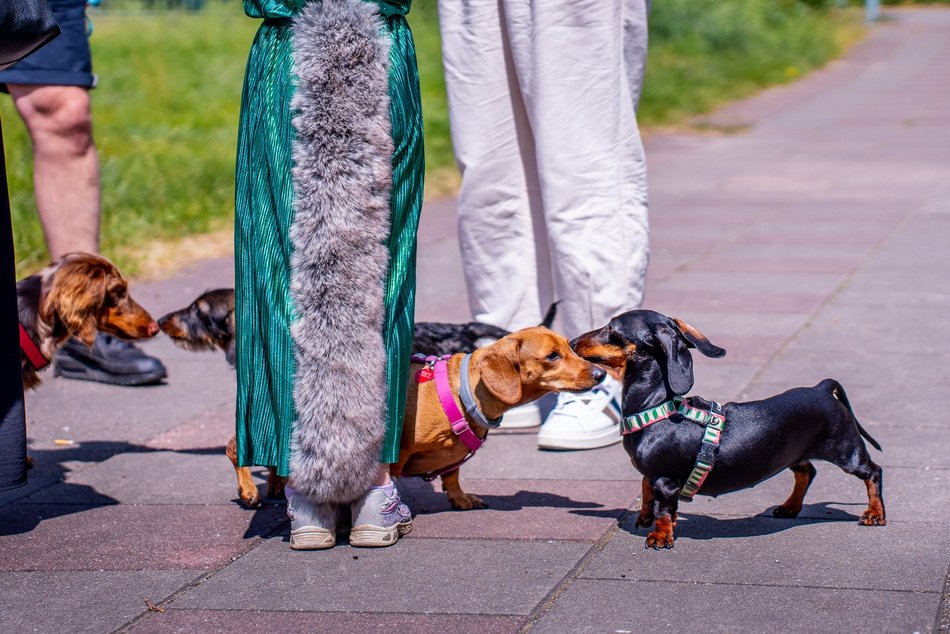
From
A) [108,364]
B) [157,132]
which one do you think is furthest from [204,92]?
[108,364]

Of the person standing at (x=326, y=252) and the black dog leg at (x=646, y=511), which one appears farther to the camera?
the black dog leg at (x=646, y=511)

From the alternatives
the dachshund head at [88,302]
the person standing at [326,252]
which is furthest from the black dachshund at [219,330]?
the person standing at [326,252]

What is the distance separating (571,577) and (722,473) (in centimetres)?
48

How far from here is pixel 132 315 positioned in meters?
4.41

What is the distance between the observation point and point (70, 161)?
531cm

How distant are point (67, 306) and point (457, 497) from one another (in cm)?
143

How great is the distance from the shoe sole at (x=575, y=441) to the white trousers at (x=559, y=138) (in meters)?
0.37

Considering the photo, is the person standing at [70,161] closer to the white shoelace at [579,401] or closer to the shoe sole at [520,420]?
the shoe sole at [520,420]

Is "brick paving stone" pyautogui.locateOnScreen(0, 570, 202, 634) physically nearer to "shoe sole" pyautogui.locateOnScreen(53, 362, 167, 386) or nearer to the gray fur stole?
the gray fur stole

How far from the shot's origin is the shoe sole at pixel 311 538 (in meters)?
3.39

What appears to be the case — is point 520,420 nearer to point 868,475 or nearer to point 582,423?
point 582,423

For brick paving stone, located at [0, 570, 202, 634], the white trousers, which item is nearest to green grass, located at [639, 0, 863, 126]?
the white trousers

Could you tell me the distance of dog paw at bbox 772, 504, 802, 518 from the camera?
3.59 metres

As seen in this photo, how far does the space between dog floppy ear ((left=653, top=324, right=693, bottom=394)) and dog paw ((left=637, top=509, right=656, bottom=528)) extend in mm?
401
